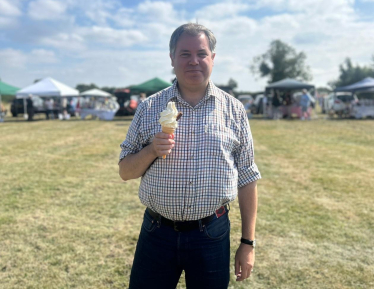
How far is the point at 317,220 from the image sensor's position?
4387mm

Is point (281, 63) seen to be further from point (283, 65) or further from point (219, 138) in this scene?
point (219, 138)

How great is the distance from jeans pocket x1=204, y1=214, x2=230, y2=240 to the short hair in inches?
35.2

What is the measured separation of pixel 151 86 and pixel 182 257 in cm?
2074

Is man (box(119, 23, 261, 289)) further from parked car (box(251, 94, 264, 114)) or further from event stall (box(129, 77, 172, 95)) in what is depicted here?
parked car (box(251, 94, 264, 114))

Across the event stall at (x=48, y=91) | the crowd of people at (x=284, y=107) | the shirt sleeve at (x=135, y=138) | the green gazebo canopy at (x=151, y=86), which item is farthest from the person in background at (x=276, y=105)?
the shirt sleeve at (x=135, y=138)

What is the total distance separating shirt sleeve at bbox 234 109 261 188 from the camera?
68.4 inches

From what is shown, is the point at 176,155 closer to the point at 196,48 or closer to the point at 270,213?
the point at 196,48

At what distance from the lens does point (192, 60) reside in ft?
5.19

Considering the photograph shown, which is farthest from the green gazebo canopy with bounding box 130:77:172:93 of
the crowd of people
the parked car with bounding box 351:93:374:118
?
the parked car with bounding box 351:93:374:118

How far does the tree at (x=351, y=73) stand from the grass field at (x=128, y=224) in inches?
2133

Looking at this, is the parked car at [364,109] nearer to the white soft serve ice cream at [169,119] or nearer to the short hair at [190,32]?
the short hair at [190,32]

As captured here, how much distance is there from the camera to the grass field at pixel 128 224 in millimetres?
3172

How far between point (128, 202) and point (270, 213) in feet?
7.16

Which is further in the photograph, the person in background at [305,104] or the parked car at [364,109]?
the parked car at [364,109]
